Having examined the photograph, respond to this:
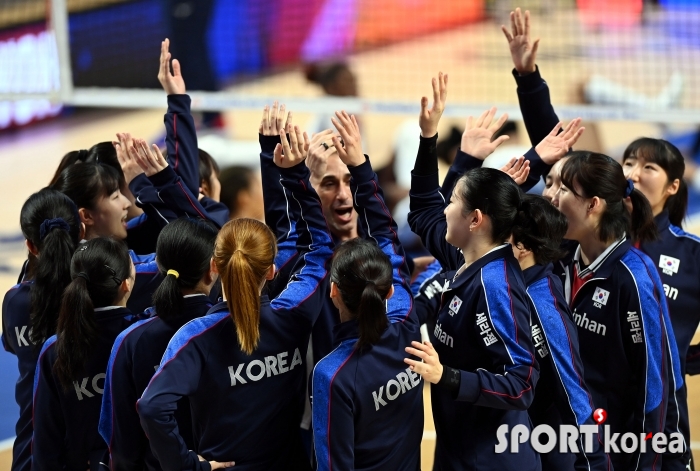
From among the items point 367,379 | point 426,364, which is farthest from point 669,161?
point 367,379

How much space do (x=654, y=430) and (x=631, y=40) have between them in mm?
7502

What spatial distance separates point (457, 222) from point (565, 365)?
0.66 meters

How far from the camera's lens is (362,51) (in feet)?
29.7

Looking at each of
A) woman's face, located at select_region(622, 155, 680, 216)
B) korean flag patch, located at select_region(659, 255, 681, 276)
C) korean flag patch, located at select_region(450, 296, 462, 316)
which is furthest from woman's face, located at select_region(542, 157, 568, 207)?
korean flag patch, located at select_region(450, 296, 462, 316)

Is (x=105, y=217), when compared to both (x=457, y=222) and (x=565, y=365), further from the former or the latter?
(x=565, y=365)

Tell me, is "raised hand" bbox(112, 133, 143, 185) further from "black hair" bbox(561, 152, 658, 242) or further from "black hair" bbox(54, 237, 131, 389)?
"black hair" bbox(561, 152, 658, 242)

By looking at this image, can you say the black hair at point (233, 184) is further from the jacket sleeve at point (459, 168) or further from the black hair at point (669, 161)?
the black hair at point (669, 161)

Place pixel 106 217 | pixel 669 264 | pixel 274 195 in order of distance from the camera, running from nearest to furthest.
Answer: pixel 274 195 < pixel 106 217 < pixel 669 264

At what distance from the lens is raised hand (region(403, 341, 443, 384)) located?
9.00 feet

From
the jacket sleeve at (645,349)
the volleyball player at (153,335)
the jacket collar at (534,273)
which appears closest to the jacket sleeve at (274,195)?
the volleyball player at (153,335)

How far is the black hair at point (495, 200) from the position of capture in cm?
307

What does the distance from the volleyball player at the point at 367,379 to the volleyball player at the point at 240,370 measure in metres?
0.22

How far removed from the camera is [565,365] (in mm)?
3129

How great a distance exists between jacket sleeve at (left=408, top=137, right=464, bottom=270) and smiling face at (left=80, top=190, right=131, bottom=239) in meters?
1.35
